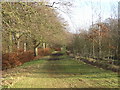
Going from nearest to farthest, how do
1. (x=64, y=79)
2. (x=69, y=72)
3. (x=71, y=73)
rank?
(x=64, y=79) → (x=71, y=73) → (x=69, y=72)

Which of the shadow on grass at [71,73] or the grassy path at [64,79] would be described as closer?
the grassy path at [64,79]

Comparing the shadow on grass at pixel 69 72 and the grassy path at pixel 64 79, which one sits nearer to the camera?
the grassy path at pixel 64 79

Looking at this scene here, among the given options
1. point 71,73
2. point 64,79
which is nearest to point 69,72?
point 71,73

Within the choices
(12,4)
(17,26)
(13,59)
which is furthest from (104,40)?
(12,4)

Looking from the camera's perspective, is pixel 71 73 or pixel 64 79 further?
pixel 71 73

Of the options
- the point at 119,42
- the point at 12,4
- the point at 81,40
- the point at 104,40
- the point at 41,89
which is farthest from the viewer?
the point at 81,40

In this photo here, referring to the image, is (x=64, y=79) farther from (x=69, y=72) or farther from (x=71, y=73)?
(x=69, y=72)

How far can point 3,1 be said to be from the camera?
8438 millimetres

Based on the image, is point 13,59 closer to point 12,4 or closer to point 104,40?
point 104,40

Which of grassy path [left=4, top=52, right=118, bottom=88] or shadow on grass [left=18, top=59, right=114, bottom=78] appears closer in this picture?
grassy path [left=4, top=52, right=118, bottom=88]

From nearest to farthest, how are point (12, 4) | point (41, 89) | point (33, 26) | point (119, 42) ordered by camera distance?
1. point (41, 89)
2. point (12, 4)
3. point (33, 26)
4. point (119, 42)

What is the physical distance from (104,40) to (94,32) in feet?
7.03

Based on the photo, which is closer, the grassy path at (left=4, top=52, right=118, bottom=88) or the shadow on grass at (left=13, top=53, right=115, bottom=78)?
the grassy path at (left=4, top=52, right=118, bottom=88)

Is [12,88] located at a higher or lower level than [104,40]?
lower
